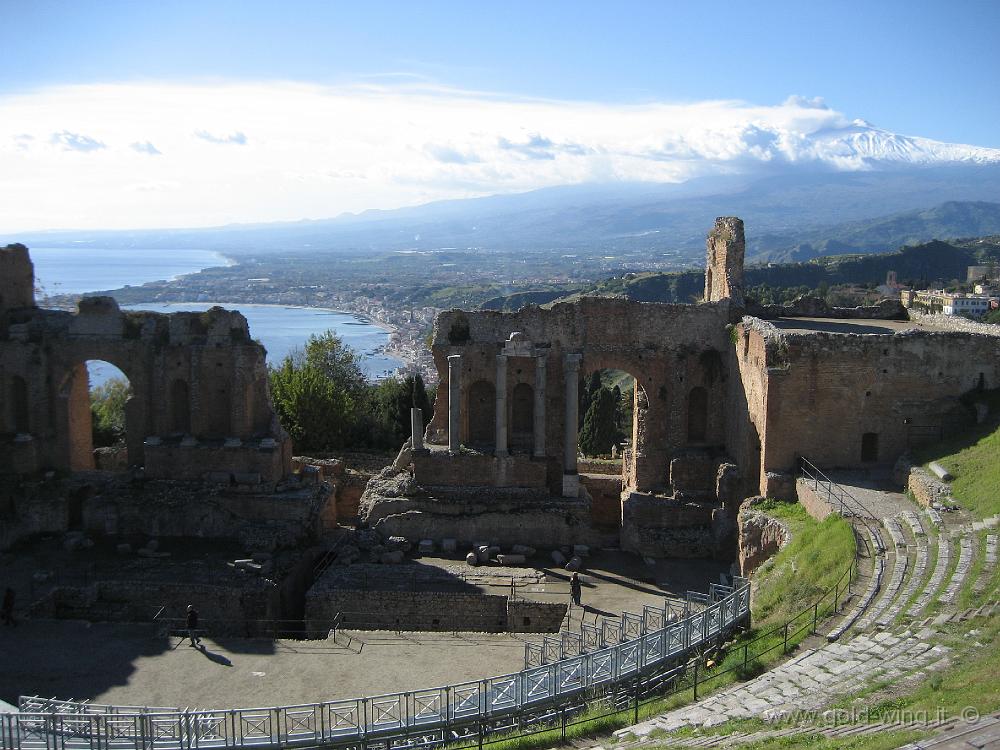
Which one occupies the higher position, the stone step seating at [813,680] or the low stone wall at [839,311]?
the low stone wall at [839,311]

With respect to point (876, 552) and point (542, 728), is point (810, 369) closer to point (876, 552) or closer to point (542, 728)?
point (876, 552)

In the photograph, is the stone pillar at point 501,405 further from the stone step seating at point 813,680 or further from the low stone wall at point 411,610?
the stone step seating at point 813,680

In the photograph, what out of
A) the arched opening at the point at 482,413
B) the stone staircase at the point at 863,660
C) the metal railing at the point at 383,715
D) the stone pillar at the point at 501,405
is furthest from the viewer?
the arched opening at the point at 482,413

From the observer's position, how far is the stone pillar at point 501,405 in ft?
90.5

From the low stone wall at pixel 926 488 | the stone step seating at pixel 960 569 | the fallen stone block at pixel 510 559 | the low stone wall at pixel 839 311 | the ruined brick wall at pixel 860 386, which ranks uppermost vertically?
the low stone wall at pixel 839 311

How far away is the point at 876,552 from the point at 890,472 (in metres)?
6.07

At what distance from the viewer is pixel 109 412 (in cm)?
4081

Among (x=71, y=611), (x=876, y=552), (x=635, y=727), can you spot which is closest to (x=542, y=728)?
(x=635, y=727)

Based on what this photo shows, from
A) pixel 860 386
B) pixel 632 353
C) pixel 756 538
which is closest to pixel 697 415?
pixel 632 353

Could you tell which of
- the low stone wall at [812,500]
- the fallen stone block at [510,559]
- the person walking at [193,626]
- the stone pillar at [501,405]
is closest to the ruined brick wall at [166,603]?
the person walking at [193,626]

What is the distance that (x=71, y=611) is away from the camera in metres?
22.3

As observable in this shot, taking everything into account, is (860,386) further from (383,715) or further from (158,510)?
(158,510)

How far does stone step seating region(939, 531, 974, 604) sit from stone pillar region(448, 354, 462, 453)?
46.4 ft

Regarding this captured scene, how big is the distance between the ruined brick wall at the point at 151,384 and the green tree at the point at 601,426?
18123 mm
